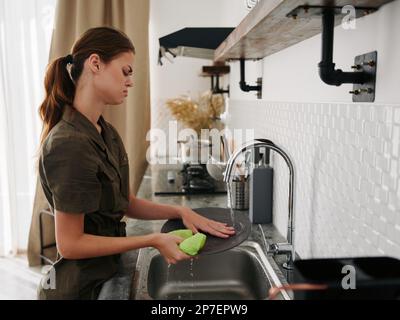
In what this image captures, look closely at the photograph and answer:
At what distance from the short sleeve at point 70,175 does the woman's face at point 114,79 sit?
7.4 inches

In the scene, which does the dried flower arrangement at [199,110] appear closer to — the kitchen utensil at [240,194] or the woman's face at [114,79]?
the kitchen utensil at [240,194]

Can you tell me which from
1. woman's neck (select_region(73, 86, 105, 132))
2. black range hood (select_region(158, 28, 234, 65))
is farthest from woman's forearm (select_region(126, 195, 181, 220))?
black range hood (select_region(158, 28, 234, 65))

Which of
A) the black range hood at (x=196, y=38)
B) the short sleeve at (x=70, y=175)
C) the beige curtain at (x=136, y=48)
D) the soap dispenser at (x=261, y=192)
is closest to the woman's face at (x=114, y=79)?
the short sleeve at (x=70, y=175)

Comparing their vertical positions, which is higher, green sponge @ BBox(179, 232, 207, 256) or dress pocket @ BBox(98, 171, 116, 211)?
dress pocket @ BBox(98, 171, 116, 211)

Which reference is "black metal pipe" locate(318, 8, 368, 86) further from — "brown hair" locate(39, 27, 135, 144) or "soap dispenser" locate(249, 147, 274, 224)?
"soap dispenser" locate(249, 147, 274, 224)

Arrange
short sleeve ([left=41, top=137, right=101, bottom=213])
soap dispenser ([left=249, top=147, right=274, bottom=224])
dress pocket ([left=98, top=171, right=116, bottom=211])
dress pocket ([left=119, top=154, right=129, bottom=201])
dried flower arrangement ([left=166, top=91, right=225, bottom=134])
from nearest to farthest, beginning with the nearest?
1. short sleeve ([left=41, top=137, right=101, bottom=213])
2. dress pocket ([left=98, top=171, right=116, bottom=211])
3. dress pocket ([left=119, top=154, right=129, bottom=201])
4. soap dispenser ([left=249, top=147, right=274, bottom=224])
5. dried flower arrangement ([left=166, top=91, right=225, bottom=134])

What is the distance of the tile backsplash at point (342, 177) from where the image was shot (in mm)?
695

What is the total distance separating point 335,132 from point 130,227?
0.86 meters

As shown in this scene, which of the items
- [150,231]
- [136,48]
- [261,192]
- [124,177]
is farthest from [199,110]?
[124,177]

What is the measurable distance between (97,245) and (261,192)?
29.2 inches

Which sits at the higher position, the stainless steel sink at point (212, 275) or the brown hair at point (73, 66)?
the brown hair at point (73, 66)

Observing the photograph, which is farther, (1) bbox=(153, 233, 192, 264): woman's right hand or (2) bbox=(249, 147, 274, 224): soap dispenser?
(2) bbox=(249, 147, 274, 224): soap dispenser

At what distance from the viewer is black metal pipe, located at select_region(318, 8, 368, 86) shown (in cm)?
78
